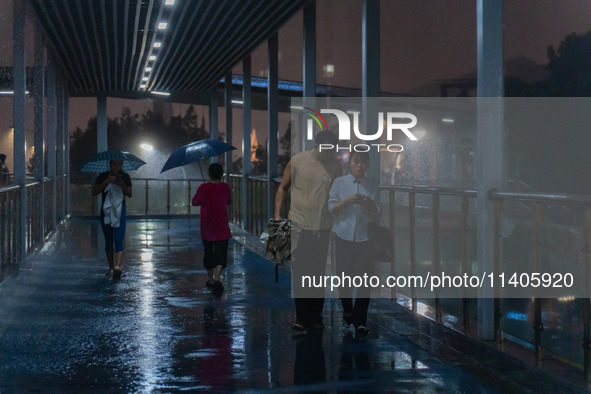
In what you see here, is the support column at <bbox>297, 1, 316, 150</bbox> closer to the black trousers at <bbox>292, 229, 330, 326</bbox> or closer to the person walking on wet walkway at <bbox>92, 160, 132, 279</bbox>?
the person walking on wet walkway at <bbox>92, 160, 132, 279</bbox>

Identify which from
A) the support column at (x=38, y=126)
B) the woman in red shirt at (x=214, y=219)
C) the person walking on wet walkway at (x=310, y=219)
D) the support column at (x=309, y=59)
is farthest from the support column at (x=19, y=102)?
the person walking on wet walkway at (x=310, y=219)

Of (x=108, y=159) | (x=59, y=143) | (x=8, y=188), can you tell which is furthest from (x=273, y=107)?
(x=8, y=188)

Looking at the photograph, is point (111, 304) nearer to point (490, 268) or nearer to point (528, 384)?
point (490, 268)

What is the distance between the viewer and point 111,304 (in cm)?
770

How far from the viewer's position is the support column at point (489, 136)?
5504 millimetres

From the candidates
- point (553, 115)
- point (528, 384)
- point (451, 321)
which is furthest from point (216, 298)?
point (553, 115)

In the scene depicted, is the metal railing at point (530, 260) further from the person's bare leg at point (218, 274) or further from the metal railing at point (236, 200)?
the metal railing at point (236, 200)

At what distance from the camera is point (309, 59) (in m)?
11.2

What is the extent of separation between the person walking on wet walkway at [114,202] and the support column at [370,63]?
118 inches

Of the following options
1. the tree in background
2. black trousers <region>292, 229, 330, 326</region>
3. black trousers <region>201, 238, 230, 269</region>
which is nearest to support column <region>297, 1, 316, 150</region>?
black trousers <region>201, 238, 230, 269</region>

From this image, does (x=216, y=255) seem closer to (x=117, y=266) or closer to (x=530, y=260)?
(x=117, y=266)

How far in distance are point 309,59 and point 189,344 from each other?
6.17 m

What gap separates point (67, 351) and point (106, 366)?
0.58 m

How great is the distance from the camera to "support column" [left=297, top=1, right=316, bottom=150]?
36.1 feet
